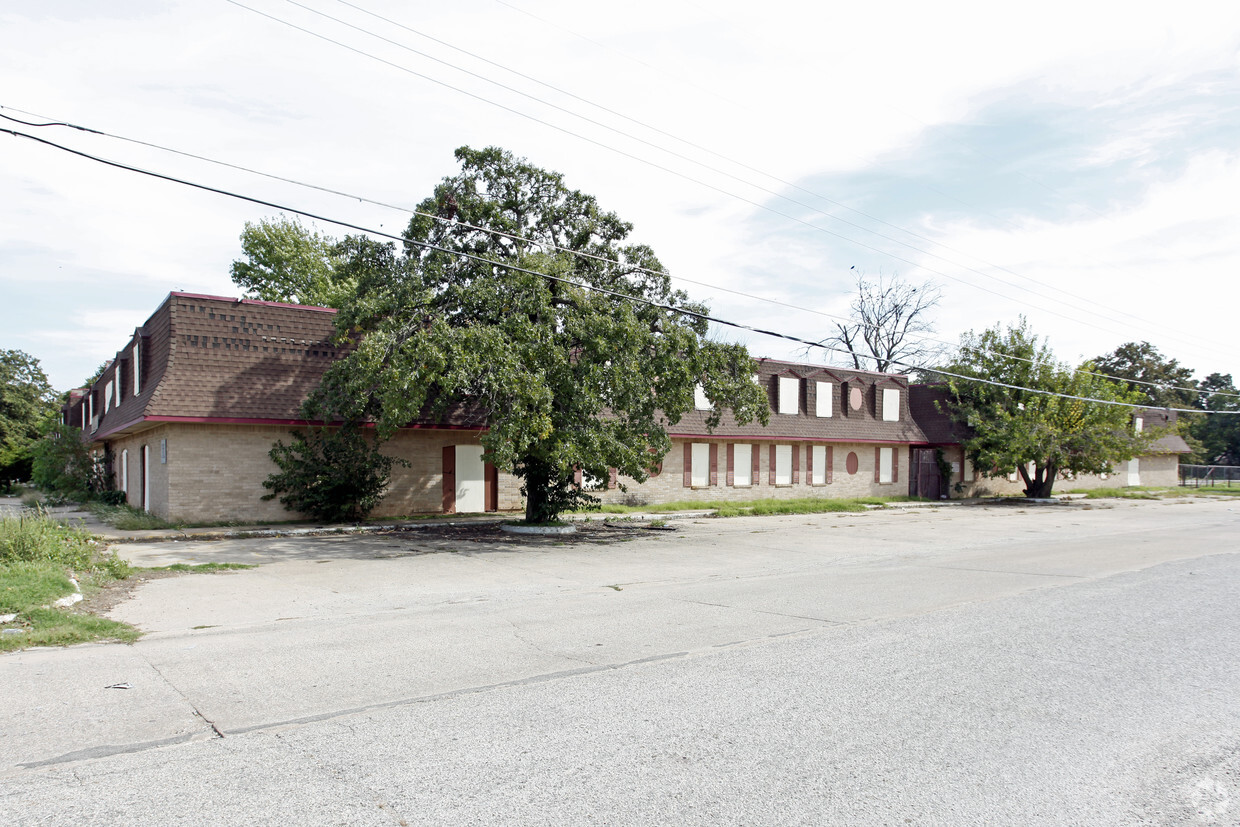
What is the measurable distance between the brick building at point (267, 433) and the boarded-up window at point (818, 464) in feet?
0.29

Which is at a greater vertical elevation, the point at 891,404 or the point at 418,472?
the point at 891,404

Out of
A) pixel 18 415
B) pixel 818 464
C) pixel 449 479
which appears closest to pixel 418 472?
pixel 449 479

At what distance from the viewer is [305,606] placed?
1064cm

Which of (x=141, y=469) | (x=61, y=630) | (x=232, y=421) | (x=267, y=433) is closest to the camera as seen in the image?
(x=61, y=630)

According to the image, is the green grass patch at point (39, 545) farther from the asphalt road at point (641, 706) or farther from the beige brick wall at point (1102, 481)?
the beige brick wall at point (1102, 481)

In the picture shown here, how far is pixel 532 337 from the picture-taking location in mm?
16812

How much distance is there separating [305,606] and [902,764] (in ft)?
26.7

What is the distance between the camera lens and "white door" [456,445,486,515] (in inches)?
989

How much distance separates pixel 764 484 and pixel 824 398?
5272 mm

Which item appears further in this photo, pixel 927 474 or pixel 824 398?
pixel 927 474

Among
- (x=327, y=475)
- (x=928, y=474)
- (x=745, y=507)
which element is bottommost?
(x=745, y=507)

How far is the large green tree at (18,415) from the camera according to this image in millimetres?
45875

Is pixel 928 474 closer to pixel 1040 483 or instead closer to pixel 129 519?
pixel 1040 483

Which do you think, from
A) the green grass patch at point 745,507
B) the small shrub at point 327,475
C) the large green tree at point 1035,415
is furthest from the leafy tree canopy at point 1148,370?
the small shrub at point 327,475
